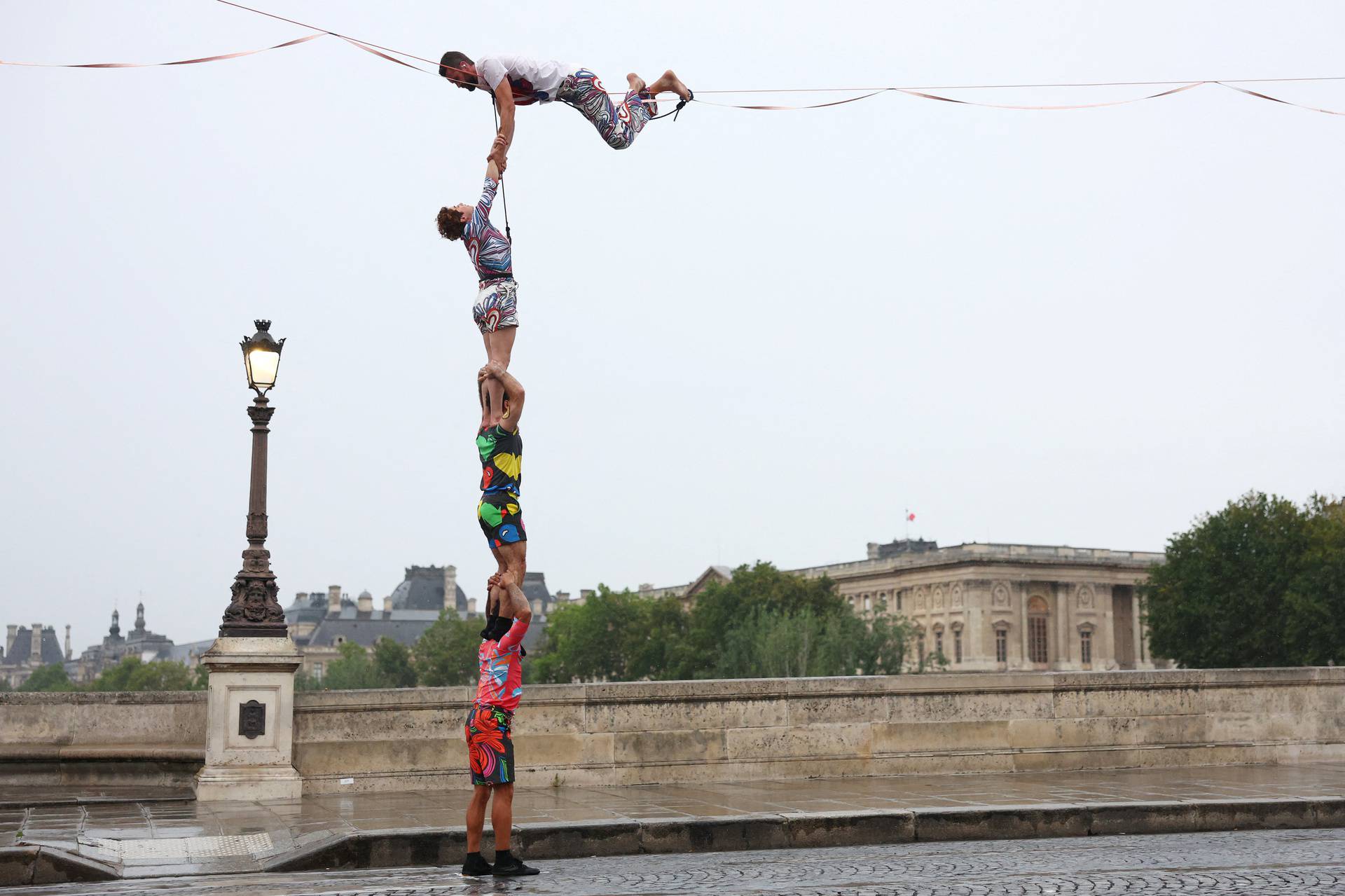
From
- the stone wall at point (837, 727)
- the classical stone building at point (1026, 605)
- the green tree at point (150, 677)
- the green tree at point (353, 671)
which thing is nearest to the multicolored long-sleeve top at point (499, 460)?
the stone wall at point (837, 727)

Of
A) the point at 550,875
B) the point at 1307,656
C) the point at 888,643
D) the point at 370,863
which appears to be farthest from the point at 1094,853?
the point at 888,643

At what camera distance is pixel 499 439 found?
9.07 m

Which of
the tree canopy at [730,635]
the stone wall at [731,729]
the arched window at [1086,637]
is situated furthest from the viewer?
the arched window at [1086,637]

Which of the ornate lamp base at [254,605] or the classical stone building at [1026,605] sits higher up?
the classical stone building at [1026,605]

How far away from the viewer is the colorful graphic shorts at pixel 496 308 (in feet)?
30.6

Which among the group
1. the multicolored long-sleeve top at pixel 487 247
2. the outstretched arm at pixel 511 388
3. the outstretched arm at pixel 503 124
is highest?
the outstretched arm at pixel 503 124

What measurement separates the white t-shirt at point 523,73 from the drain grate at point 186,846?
17.2 feet

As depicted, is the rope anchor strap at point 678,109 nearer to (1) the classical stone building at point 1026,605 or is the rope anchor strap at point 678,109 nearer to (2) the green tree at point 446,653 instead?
(1) the classical stone building at point 1026,605

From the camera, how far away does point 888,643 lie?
343 ft

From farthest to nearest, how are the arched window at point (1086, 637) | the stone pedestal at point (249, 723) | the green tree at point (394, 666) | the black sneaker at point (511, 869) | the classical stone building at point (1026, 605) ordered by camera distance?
the green tree at point (394, 666), the arched window at point (1086, 637), the classical stone building at point (1026, 605), the stone pedestal at point (249, 723), the black sneaker at point (511, 869)

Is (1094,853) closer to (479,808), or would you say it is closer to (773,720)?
(479,808)

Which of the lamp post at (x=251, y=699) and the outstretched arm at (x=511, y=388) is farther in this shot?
the lamp post at (x=251, y=699)

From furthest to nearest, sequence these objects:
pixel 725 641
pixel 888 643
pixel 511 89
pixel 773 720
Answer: pixel 725 641 → pixel 888 643 → pixel 773 720 → pixel 511 89

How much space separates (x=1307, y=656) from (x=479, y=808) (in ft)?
245
